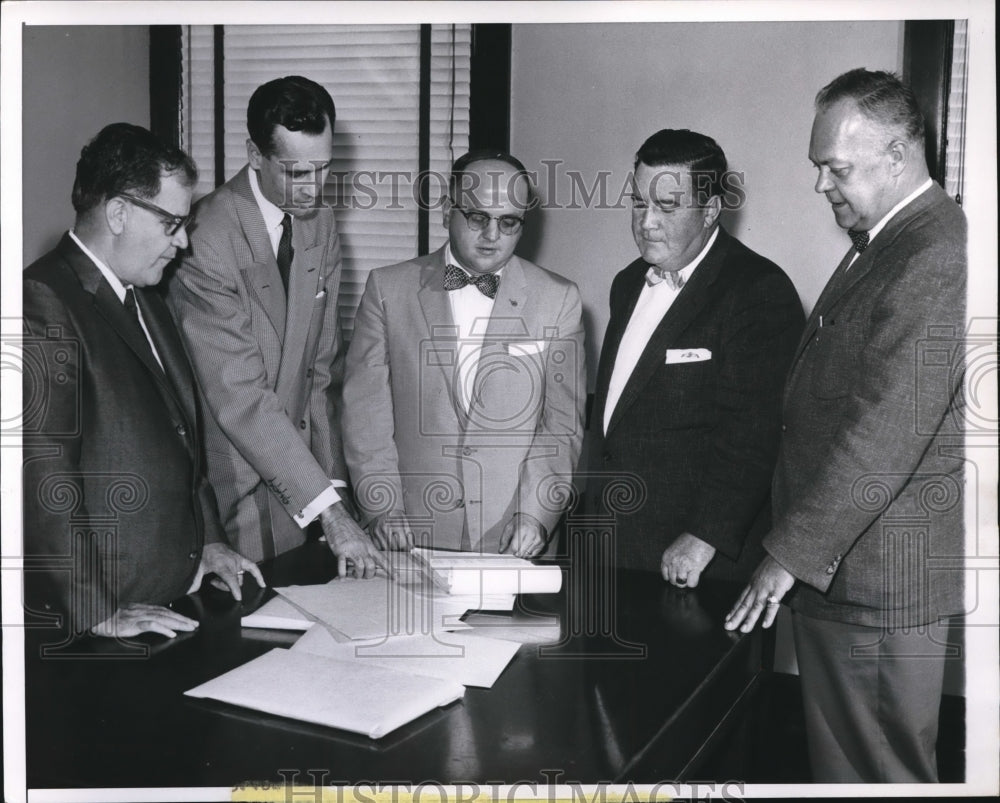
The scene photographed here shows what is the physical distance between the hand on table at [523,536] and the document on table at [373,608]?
1.44ft

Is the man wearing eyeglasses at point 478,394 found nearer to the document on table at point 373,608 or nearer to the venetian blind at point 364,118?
the venetian blind at point 364,118

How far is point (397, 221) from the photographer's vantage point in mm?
2559

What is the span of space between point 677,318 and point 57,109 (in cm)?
150

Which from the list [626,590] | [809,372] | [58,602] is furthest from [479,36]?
[58,602]

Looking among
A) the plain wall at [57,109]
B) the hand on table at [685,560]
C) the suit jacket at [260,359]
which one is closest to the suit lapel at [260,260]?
the suit jacket at [260,359]

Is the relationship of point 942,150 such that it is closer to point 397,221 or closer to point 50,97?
point 397,221

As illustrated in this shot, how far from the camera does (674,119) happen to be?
238 cm

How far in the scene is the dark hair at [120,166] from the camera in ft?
6.82

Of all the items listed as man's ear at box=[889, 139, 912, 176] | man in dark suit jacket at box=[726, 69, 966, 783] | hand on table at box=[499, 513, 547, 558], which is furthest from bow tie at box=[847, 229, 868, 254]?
hand on table at box=[499, 513, 547, 558]

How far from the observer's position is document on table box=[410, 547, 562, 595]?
6.38 ft

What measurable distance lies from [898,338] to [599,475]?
0.78 m

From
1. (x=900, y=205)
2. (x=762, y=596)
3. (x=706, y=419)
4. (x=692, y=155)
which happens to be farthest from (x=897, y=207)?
(x=762, y=596)

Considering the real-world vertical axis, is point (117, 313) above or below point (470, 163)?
below

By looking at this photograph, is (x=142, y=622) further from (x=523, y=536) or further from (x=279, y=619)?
(x=523, y=536)
